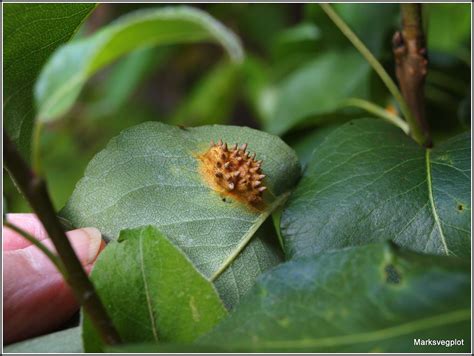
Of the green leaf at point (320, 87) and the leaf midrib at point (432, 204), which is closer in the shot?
the leaf midrib at point (432, 204)

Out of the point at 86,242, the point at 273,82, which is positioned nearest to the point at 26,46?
the point at 86,242

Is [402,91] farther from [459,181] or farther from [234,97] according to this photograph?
[234,97]

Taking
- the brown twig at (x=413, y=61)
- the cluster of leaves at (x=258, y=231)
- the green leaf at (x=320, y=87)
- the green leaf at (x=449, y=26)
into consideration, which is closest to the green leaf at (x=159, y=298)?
the cluster of leaves at (x=258, y=231)

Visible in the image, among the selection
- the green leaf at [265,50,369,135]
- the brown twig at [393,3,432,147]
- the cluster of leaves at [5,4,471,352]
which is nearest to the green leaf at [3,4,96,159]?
the cluster of leaves at [5,4,471,352]

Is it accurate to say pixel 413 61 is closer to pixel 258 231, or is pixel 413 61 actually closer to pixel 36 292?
pixel 258 231

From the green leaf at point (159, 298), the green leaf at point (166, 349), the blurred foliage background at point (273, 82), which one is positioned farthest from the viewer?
the blurred foliage background at point (273, 82)

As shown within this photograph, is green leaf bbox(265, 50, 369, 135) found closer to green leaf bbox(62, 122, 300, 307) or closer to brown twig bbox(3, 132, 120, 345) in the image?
green leaf bbox(62, 122, 300, 307)

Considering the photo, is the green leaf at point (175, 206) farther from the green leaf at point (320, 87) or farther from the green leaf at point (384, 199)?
the green leaf at point (320, 87)
